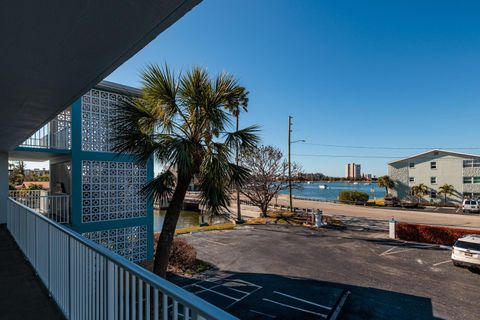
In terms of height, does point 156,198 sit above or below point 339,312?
above

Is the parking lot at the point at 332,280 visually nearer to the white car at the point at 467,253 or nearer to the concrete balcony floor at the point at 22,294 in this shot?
the white car at the point at 467,253

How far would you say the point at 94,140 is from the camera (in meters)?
9.83

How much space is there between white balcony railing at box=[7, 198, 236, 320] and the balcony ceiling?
64.0 inches

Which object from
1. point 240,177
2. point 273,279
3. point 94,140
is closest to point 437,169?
point 273,279

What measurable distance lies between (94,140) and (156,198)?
200 inches

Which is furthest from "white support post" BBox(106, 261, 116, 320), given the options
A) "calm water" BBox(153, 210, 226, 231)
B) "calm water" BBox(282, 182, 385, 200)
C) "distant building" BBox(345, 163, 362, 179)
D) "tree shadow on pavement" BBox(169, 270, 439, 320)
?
"distant building" BBox(345, 163, 362, 179)

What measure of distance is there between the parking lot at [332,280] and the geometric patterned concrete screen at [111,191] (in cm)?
371

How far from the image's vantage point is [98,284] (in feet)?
7.73

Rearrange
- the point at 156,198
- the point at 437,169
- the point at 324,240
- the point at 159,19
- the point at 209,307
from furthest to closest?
the point at 437,169 → the point at 324,240 → the point at 156,198 → the point at 159,19 → the point at 209,307

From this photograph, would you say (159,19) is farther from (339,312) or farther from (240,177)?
(339,312)

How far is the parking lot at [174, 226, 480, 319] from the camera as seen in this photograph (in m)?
7.78

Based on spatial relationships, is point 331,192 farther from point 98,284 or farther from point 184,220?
point 98,284

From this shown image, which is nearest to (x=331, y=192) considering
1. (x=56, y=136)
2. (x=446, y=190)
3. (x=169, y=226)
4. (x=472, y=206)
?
(x=446, y=190)

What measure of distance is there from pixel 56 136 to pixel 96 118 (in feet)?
5.92
